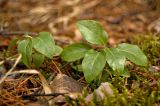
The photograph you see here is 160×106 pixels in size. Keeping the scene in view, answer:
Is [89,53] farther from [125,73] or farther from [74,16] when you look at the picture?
[74,16]

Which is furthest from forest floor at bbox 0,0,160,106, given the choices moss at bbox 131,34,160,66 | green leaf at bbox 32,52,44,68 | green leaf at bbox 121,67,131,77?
green leaf at bbox 121,67,131,77

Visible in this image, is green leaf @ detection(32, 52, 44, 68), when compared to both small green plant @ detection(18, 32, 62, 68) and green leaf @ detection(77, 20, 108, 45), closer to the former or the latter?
small green plant @ detection(18, 32, 62, 68)

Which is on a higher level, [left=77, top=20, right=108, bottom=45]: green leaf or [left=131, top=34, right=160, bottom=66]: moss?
[left=77, top=20, right=108, bottom=45]: green leaf

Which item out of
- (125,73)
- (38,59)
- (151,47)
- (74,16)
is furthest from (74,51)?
(74,16)

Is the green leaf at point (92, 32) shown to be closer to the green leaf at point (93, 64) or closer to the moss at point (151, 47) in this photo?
the green leaf at point (93, 64)

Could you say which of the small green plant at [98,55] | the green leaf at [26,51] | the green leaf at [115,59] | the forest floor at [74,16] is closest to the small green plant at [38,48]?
the green leaf at [26,51]

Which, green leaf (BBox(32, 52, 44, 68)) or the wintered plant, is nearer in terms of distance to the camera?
the wintered plant

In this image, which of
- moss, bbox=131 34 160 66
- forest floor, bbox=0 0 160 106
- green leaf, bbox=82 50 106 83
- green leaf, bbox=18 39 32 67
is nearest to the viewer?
green leaf, bbox=82 50 106 83
